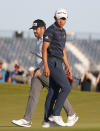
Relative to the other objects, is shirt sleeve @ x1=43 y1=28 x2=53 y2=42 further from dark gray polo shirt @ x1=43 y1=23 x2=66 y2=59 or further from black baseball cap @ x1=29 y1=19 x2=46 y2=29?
black baseball cap @ x1=29 y1=19 x2=46 y2=29

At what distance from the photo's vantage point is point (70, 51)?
61.4m

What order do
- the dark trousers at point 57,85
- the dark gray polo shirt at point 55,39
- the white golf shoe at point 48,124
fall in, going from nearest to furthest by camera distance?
1. the dark gray polo shirt at point 55,39
2. the dark trousers at point 57,85
3. the white golf shoe at point 48,124

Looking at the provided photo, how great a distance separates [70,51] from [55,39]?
5056 cm

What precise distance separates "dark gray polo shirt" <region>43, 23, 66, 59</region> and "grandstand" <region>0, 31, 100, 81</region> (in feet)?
152

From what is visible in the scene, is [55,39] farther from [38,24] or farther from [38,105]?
[38,105]

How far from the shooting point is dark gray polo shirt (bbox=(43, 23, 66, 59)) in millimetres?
10805

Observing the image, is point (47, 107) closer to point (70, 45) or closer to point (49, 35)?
point (49, 35)

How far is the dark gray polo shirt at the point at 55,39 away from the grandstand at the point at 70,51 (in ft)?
152

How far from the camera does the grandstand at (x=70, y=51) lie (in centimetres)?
5984

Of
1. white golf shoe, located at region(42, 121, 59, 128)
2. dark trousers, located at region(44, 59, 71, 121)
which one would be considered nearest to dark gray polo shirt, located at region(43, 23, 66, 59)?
dark trousers, located at region(44, 59, 71, 121)

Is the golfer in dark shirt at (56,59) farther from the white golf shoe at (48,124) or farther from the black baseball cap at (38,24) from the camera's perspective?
the black baseball cap at (38,24)

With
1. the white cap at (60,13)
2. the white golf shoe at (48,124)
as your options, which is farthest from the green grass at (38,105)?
the white cap at (60,13)

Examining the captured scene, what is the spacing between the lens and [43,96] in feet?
68.2

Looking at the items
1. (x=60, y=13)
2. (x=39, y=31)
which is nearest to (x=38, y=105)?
(x=39, y=31)
